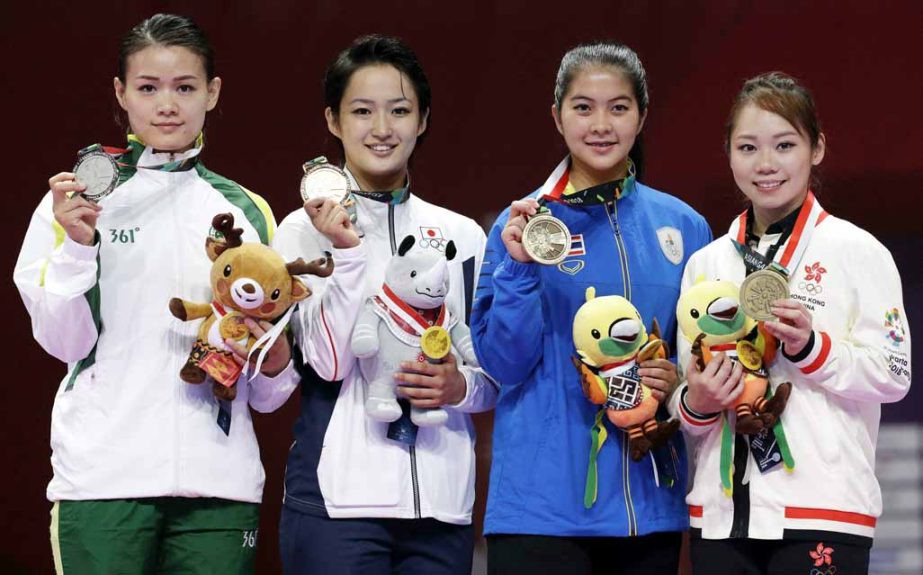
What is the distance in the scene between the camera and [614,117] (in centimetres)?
241

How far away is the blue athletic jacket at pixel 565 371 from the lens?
2232 mm

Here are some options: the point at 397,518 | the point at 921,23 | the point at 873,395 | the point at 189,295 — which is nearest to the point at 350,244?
the point at 189,295

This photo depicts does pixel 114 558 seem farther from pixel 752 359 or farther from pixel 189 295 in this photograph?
pixel 752 359

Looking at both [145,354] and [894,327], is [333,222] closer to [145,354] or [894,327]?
[145,354]

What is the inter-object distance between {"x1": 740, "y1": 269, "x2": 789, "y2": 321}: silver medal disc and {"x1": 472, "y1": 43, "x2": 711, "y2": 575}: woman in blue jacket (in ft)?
0.64

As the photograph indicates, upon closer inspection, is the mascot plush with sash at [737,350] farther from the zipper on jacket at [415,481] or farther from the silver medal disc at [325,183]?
the silver medal disc at [325,183]

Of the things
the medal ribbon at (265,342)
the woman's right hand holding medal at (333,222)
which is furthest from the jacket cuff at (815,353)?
the medal ribbon at (265,342)

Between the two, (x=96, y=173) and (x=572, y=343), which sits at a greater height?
(x=96, y=173)

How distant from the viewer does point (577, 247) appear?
2.36 meters

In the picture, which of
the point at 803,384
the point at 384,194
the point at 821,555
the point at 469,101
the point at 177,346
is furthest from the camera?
the point at 469,101

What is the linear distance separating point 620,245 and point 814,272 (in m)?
0.37

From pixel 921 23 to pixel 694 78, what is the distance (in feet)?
2.25

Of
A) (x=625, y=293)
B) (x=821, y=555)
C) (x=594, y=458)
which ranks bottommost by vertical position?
(x=821, y=555)

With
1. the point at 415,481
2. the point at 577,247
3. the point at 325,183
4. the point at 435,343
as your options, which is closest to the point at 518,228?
the point at 577,247
